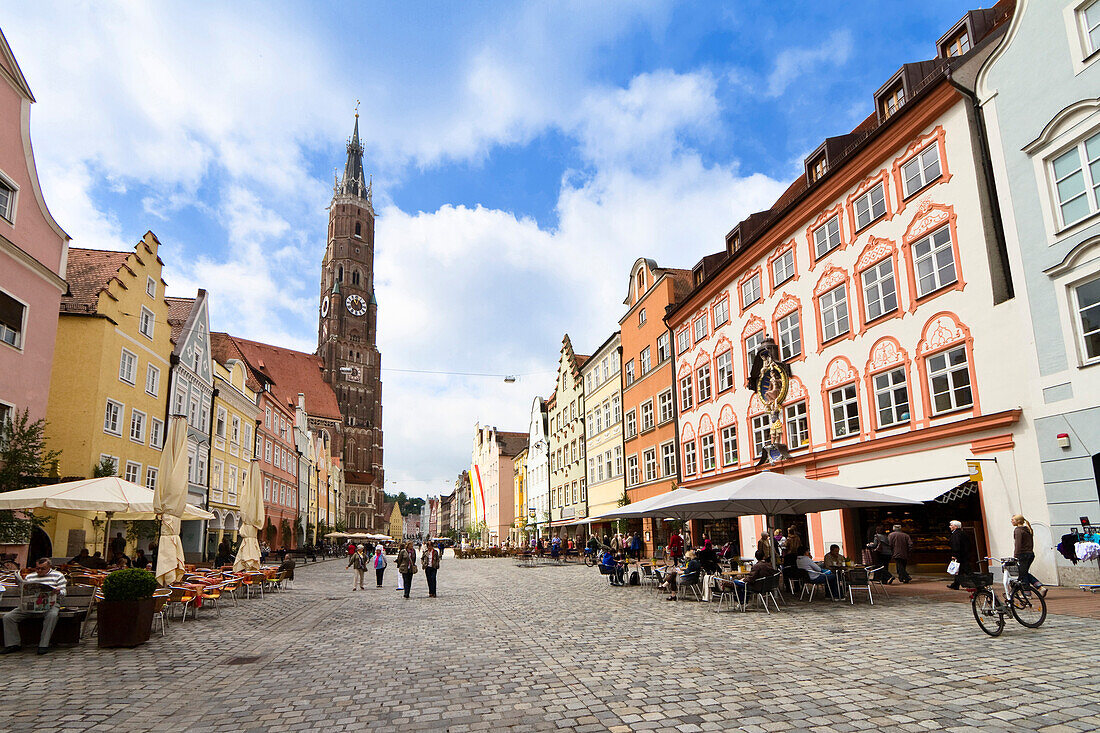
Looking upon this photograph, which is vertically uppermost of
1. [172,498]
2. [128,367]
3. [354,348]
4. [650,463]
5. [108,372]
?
[354,348]

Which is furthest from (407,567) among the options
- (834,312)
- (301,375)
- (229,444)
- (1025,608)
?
(301,375)

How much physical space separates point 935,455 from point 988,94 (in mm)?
8992

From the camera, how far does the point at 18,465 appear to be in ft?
52.9

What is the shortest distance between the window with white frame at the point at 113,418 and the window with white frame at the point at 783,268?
25.7 m

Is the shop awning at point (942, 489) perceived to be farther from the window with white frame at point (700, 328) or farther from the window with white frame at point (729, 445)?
the window with white frame at point (700, 328)

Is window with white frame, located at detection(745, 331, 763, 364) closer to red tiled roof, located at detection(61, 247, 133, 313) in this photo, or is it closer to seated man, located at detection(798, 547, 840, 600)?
seated man, located at detection(798, 547, 840, 600)

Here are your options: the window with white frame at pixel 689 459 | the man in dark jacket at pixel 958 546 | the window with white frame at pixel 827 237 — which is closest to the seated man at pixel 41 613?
the man in dark jacket at pixel 958 546

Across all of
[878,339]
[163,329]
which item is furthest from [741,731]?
[163,329]

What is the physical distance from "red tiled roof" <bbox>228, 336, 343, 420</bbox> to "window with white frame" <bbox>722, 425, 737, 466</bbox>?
269 ft

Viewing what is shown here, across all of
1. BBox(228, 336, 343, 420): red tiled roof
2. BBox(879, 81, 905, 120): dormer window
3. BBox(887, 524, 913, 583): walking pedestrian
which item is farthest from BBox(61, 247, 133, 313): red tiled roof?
BBox(228, 336, 343, 420): red tiled roof

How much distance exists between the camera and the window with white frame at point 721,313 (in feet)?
98.9

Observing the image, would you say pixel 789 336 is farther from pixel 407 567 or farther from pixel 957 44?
pixel 407 567

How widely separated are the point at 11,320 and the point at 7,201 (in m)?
3.15

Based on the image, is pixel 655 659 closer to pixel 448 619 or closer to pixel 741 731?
pixel 741 731
